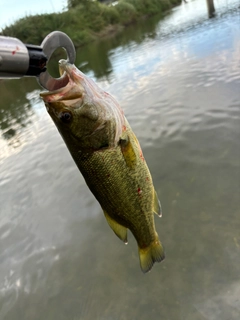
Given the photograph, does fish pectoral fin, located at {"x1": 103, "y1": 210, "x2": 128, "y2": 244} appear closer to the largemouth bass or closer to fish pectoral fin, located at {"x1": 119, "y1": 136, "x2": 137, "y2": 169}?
the largemouth bass

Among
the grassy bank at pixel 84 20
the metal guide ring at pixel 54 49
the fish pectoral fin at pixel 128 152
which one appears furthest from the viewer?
the grassy bank at pixel 84 20

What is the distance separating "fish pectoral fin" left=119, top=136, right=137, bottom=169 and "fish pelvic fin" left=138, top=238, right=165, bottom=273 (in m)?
0.73

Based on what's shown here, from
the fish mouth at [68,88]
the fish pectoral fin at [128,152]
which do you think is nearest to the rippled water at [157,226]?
the fish pectoral fin at [128,152]

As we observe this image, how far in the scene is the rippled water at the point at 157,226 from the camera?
3203 millimetres

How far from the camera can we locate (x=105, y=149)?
1918 millimetres

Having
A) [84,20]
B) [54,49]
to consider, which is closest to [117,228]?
[54,49]

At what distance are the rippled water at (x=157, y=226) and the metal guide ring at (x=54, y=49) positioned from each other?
2534mm

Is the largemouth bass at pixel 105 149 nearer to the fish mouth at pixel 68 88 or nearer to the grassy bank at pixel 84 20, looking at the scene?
the fish mouth at pixel 68 88

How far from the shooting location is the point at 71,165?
20.6ft

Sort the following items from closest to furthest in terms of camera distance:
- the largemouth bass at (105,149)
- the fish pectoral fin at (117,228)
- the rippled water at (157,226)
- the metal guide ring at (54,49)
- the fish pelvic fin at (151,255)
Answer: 1. the metal guide ring at (54,49)
2. the largemouth bass at (105,149)
3. the fish pectoral fin at (117,228)
4. the fish pelvic fin at (151,255)
5. the rippled water at (157,226)

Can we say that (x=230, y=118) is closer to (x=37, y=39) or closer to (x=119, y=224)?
(x=119, y=224)

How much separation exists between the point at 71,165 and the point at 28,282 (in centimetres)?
285

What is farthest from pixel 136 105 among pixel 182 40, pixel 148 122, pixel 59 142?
pixel 182 40

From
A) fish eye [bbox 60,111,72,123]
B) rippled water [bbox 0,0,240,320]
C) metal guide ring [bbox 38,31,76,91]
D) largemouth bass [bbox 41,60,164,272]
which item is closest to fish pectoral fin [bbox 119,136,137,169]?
largemouth bass [bbox 41,60,164,272]
